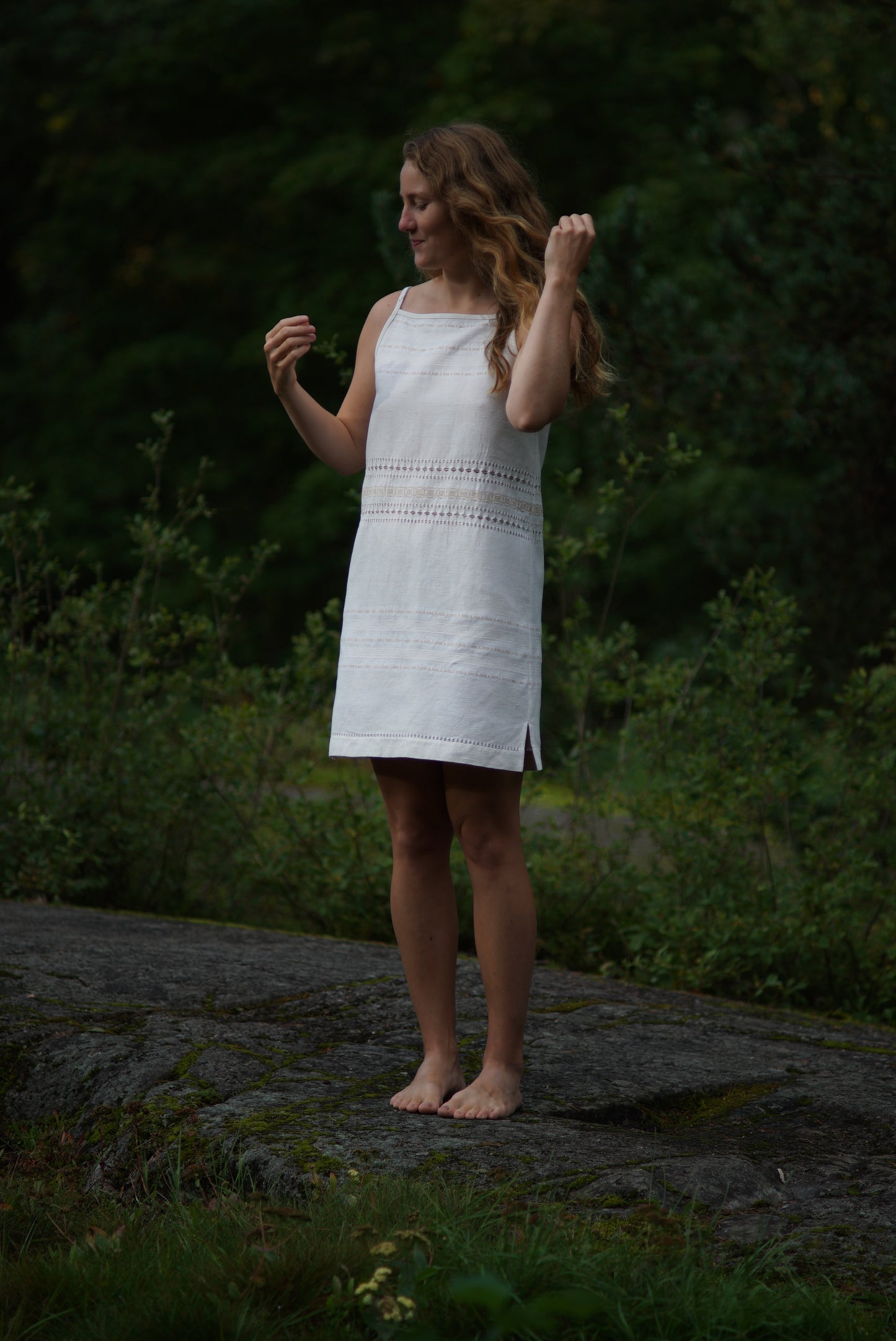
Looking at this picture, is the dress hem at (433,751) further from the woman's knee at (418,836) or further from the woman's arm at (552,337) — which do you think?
the woman's arm at (552,337)

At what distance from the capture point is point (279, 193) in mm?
15117

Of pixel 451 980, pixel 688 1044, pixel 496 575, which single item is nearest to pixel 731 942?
pixel 688 1044

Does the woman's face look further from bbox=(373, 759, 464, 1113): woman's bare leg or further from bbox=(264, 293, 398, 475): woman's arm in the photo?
bbox=(373, 759, 464, 1113): woman's bare leg

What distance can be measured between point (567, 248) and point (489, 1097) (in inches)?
58.4

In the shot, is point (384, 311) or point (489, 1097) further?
point (384, 311)

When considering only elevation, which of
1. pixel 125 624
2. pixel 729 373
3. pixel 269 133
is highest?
pixel 269 133

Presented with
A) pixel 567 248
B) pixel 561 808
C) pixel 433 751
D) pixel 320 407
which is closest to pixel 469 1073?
pixel 433 751

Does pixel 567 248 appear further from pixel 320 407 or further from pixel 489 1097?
pixel 489 1097

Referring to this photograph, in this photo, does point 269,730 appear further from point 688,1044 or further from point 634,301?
point 634,301

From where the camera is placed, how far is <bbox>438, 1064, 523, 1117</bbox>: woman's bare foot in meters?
2.39

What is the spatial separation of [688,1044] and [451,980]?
71cm

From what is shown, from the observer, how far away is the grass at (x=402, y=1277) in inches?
63.5

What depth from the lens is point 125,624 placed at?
4723mm

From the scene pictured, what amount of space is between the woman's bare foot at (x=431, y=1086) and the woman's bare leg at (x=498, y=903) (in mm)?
39
